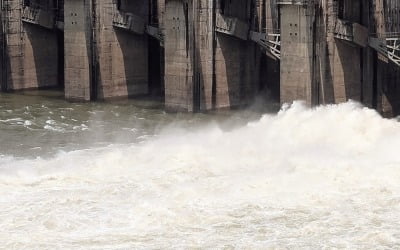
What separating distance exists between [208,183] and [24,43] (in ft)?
83.3

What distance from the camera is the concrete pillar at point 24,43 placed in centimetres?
4969

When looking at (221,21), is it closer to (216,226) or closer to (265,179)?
(265,179)

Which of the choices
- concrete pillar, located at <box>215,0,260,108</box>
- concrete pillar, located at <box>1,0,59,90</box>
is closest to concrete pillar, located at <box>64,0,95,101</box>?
concrete pillar, located at <box>1,0,59,90</box>

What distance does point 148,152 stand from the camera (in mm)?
32062

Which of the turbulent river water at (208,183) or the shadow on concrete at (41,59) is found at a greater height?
the shadow on concrete at (41,59)

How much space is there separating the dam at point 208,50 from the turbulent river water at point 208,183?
231 centimetres

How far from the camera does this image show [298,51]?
3703 centimetres

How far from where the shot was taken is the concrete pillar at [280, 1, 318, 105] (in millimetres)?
36781

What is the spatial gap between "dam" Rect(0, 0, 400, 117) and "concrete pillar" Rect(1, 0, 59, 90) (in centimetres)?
5

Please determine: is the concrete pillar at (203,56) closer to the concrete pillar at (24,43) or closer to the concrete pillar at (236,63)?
the concrete pillar at (236,63)

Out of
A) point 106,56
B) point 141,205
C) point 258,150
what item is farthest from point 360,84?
point 141,205

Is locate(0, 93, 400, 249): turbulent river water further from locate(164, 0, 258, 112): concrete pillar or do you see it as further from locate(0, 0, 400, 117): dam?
locate(164, 0, 258, 112): concrete pillar

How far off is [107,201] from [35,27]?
26.4 meters

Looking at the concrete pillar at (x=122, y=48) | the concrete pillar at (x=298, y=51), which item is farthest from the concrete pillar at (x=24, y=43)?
the concrete pillar at (x=298, y=51)
